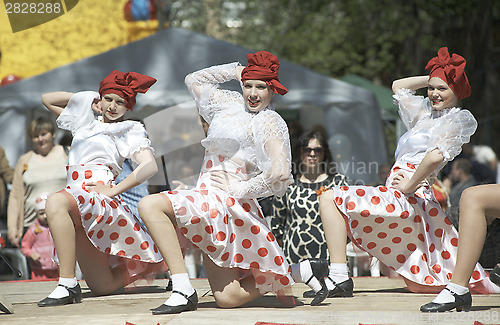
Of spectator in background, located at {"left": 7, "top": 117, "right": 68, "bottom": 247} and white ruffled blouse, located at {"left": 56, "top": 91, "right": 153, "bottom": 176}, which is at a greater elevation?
white ruffled blouse, located at {"left": 56, "top": 91, "right": 153, "bottom": 176}

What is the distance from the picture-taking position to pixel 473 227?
3.27m

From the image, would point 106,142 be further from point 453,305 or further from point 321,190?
point 453,305

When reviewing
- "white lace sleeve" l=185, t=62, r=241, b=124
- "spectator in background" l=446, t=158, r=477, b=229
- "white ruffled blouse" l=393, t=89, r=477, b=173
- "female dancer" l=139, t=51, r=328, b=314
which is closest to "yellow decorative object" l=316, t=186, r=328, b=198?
"white ruffled blouse" l=393, t=89, r=477, b=173

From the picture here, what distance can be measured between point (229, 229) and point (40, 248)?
2.66 meters

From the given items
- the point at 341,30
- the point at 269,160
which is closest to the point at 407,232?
the point at 269,160

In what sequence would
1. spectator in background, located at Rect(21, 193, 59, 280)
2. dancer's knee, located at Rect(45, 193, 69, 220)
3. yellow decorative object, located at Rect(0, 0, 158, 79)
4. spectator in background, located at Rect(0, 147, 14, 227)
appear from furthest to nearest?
yellow decorative object, located at Rect(0, 0, 158, 79)
spectator in background, located at Rect(0, 147, 14, 227)
spectator in background, located at Rect(21, 193, 59, 280)
dancer's knee, located at Rect(45, 193, 69, 220)

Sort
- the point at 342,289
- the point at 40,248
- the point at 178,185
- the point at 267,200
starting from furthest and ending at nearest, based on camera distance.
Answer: the point at 40,248 → the point at 267,200 → the point at 178,185 → the point at 342,289

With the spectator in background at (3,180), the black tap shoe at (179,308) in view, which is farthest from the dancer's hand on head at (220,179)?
the spectator in background at (3,180)

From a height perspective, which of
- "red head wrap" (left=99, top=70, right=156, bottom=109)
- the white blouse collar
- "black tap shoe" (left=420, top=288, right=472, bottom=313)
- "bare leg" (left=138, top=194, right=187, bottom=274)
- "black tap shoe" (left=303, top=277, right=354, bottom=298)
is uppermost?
"red head wrap" (left=99, top=70, right=156, bottom=109)

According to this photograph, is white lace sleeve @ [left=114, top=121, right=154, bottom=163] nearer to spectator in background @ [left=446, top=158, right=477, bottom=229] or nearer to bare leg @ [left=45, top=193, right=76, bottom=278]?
bare leg @ [left=45, top=193, right=76, bottom=278]

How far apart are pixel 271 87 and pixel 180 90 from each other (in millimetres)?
4320

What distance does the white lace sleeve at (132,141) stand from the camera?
3910mm

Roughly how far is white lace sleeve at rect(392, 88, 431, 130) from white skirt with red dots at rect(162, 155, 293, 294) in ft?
3.78

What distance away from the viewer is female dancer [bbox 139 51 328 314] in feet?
11.0
